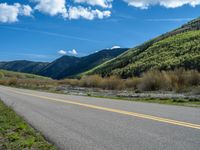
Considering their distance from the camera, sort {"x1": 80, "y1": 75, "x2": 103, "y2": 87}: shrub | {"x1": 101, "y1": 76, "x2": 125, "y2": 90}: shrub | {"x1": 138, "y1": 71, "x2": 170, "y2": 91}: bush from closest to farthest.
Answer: {"x1": 138, "y1": 71, "x2": 170, "y2": 91}: bush → {"x1": 101, "y1": 76, "x2": 125, "y2": 90}: shrub → {"x1": 80, "y1": 75, "x2": 103, "y2": 87}: shrub

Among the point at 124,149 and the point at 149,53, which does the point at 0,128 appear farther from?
the point at 149,53

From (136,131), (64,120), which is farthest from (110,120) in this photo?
(136,131)

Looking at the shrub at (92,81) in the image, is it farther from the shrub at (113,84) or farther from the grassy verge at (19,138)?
the grassy verge at (19,138)

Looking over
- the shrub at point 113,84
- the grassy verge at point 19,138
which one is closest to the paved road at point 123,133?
the grassy verge at point 19,138

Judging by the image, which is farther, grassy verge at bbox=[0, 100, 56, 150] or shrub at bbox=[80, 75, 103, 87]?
shrub at bbox=[80, 75, 103, 87]

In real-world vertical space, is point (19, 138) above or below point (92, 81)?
below

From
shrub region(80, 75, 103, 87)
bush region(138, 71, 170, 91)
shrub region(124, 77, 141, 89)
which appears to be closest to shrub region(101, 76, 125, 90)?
shrub region(124, 77, 141, 89)

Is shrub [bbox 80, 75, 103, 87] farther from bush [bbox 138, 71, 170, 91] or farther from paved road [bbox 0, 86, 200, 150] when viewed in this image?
paved road [bbox 0, 86, 200, 150]

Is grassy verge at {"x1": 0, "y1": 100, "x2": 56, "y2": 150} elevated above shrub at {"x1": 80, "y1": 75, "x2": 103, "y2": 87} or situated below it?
below

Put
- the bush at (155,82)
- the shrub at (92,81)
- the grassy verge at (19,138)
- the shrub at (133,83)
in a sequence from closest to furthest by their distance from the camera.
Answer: the grassy verge at (19,138) < the bush at (155,82) < the shrub at (133,83) < the shrub at (92,81)

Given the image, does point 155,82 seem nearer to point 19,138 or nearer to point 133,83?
point 133,83

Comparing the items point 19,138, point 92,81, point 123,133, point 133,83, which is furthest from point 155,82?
point 19,138

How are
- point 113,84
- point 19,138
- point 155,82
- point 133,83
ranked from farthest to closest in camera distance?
1. point 113,84
2. point 133,83
3. point 155,82
4. point 19,138

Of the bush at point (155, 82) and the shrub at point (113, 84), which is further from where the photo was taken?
the shrub at point (113, 84)
